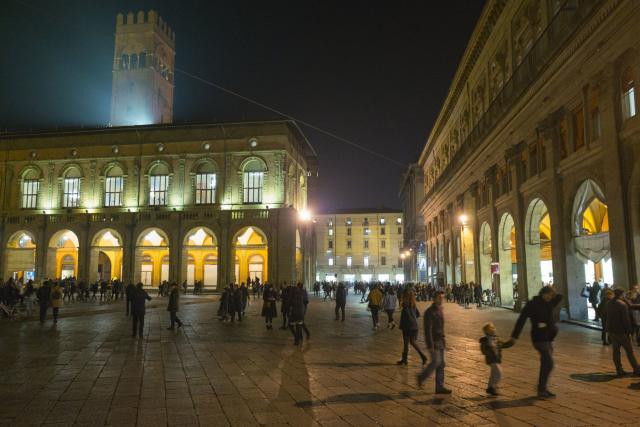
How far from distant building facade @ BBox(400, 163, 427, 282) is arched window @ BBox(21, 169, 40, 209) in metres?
37.9

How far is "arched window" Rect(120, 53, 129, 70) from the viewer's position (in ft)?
221

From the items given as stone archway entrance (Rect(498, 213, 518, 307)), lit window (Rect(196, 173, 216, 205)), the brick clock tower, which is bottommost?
stone archway entrance (Rect(498, 213, 518, 307))

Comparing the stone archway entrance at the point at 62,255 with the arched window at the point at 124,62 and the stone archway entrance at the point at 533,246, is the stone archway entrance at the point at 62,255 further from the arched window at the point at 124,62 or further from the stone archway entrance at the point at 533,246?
the stone archway entrance at the point at 533,246

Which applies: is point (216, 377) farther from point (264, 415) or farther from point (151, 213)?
point (151, 213)

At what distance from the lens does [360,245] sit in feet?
324

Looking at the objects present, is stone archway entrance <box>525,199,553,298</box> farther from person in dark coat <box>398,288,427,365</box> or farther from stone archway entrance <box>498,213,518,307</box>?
person in dark coat <box>398,288,427,365</box>

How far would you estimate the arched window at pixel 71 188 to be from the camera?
5162cm

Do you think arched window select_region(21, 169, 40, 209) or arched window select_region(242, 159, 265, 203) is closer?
arched window select_region(242, 159, 265, 203)

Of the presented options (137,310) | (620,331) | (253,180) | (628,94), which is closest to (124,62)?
(253,180)

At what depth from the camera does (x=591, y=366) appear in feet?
34.2

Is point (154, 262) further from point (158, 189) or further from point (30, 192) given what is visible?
point (30, 192)

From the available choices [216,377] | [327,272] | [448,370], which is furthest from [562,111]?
[327,272]

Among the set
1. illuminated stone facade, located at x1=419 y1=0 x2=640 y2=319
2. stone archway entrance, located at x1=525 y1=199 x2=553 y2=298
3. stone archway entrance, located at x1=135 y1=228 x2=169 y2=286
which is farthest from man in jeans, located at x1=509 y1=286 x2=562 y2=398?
stone archway entrance, located at x1=135 y1=228 x2=169 y2=286

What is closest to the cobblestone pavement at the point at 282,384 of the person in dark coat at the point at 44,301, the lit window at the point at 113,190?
the person in dark coat at the point at 44,301
